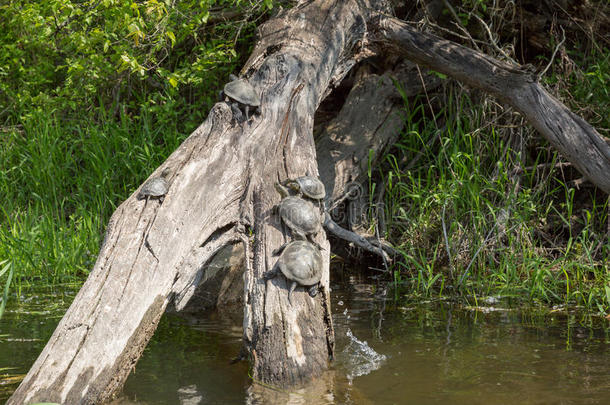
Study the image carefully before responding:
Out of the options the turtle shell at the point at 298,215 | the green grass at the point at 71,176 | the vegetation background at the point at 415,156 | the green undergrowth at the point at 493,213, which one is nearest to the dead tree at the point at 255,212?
the turtle shell at the point at 298,215

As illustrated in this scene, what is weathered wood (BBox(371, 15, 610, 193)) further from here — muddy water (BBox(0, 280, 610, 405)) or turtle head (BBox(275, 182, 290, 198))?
turtle head (BBox(275, 182, 290, 198))

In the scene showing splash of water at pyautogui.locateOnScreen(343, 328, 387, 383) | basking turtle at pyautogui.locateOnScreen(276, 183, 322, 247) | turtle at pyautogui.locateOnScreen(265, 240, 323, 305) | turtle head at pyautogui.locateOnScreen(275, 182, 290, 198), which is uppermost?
turtle head at pyautogui.locateOnScreen(275, 182, 290, 198)

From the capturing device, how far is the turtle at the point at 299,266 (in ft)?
11.0

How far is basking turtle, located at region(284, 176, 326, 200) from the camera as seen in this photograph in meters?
3.84

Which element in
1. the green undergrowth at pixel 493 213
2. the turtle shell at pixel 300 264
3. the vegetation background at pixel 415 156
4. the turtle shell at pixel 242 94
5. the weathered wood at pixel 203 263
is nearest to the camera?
the weathered wood at pixel 203 263

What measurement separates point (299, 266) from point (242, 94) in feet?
4.79

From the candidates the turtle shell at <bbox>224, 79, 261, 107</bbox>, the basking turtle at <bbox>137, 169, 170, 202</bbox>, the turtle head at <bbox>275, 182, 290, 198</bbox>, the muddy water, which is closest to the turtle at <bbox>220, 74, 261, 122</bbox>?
the turtle shell at <bbox>224, 79, 261, 107</bbox>

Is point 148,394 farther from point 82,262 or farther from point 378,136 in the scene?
point 378,136

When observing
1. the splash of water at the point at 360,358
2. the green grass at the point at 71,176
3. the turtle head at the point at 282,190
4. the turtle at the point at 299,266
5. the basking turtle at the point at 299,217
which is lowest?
the splash of water at the point at 360,358

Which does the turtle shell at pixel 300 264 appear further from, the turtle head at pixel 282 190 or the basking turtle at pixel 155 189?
the basking turtle at pixel 155 189

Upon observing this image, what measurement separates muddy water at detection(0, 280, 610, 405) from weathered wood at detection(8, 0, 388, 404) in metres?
0.27

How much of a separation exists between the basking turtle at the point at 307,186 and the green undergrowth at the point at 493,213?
1663 mm

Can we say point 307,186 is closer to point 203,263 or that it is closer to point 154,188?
point 203,263

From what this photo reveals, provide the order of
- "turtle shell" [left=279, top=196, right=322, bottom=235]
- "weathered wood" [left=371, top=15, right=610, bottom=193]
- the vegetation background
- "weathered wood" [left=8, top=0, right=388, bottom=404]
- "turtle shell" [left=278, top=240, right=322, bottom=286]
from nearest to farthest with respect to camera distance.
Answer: "weathered wood" [left=8, top=0, right=388, bottom=404] → "turtle shell" [left=278, top=240, right=322, bottom=286] → "turtle shell" [left=279, top=196, right=322, bottom=235] → "weathered wood" [left=371, top=15, right=610, bottom=193] → the vegetation background
